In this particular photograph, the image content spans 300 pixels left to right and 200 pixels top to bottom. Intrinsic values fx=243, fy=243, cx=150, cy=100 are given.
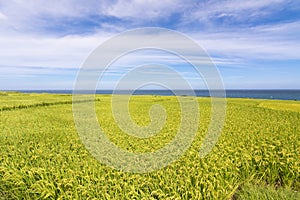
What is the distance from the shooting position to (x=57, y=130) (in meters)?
10.6

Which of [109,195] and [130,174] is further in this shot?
[130,174]

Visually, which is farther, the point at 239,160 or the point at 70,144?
the point at 70,144

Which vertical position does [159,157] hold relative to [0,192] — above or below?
above

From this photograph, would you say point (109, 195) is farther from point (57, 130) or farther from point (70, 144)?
point (57, 130)

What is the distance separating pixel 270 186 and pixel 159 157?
2.75m

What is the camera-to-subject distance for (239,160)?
6.27 m

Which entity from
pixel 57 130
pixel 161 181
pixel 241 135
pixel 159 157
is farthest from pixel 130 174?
pixel 57 130

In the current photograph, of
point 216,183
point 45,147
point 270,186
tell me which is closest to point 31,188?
point 45,147

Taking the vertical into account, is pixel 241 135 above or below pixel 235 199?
above

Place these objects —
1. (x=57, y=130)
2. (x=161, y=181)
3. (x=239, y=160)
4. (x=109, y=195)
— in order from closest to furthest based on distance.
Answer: (x=109, y=195) < (x=161, y=181) < (x=239, y=160) < (x=57, y=130)

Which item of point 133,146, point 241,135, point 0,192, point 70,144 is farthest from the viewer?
point 241,135

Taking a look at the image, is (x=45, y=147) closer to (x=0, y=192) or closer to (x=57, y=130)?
(x=0, y=192)

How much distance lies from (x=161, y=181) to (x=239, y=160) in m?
2.63

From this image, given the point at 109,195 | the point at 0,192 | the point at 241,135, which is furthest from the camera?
the point at 241,135
